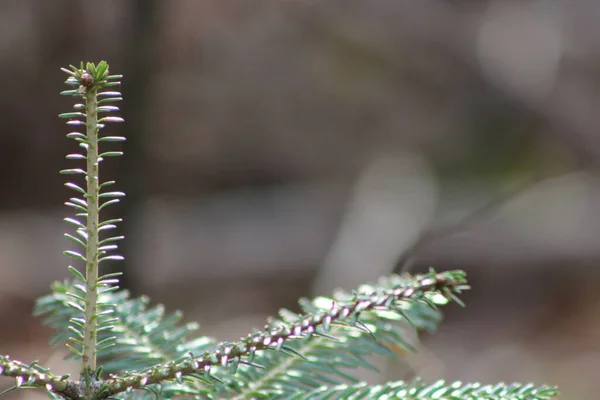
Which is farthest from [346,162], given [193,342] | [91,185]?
[91,185]

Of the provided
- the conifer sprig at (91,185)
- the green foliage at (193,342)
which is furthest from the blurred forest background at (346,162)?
the conifer sprig at (91,185)

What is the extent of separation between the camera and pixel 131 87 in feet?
4.32

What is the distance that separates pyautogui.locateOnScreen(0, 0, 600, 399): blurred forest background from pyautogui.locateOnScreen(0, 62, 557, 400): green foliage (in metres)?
1.14

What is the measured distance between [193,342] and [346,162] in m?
2.58

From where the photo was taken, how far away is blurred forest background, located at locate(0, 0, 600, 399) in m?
2.12

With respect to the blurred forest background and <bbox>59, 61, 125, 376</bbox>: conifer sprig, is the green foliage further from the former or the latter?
the blurred forest background

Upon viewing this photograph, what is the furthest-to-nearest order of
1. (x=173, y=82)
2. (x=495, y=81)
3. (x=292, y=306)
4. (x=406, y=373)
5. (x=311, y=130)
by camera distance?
(x=311, y=130) < (x=173, y=82) < (x=495, y=81) < (x=292, y=306) < (x=406, y=373)

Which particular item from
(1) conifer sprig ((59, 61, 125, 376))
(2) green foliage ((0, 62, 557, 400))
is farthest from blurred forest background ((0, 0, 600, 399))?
(1) conifer sprig ((59, 61, 125, 376))

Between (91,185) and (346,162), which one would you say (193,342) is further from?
(346,162)

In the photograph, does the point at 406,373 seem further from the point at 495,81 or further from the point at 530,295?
the point at 495,81

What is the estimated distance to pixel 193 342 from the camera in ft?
1.54

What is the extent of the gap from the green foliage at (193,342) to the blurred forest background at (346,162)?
114cm

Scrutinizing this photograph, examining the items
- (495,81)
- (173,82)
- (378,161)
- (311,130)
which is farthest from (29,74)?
(495,81)

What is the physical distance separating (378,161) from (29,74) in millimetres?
1477
